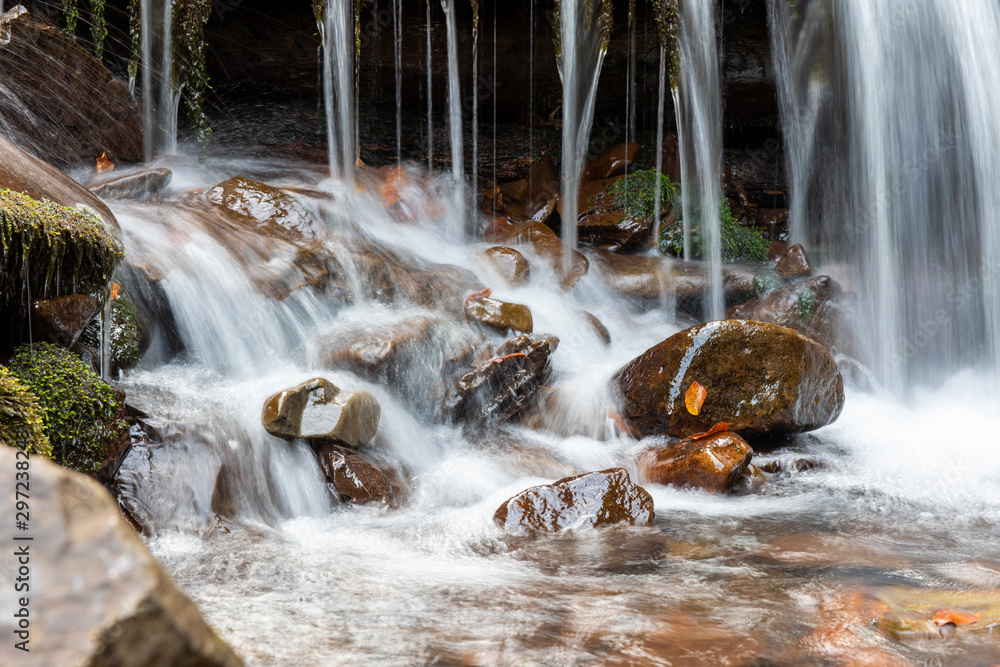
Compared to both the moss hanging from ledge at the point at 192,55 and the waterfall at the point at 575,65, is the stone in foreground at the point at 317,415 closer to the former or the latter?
the waterfall at the point at 575,65

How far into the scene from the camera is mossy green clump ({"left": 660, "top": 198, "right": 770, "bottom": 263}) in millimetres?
9961

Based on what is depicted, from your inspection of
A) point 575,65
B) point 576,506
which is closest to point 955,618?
point 576,506

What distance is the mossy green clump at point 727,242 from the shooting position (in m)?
9.96

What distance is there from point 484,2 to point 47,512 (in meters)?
11.4

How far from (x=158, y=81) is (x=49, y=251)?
7.11m

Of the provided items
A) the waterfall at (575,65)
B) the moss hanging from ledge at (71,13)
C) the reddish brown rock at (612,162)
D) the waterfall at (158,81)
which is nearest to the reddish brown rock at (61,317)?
the waterfall at (158,81)

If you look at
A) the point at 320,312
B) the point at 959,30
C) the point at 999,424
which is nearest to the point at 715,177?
the point at 959,30

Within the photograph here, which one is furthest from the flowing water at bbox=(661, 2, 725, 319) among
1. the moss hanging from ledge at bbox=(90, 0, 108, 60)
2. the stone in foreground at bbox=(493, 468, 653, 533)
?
the moss hanging from ledge at bbox=(90, 0, 108, 60)

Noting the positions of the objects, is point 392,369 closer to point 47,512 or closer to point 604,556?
point 604,556

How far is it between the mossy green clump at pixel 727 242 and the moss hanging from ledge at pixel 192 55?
664 cm

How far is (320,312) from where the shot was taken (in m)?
6.49

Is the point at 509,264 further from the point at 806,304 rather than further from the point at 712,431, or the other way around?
the point at 712,431

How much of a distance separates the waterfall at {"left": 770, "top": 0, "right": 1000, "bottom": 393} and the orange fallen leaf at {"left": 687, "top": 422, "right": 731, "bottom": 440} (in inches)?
143

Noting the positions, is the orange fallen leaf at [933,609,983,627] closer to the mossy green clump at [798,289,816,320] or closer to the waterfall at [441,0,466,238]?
the mossy green clump at [798,289,816,320]
